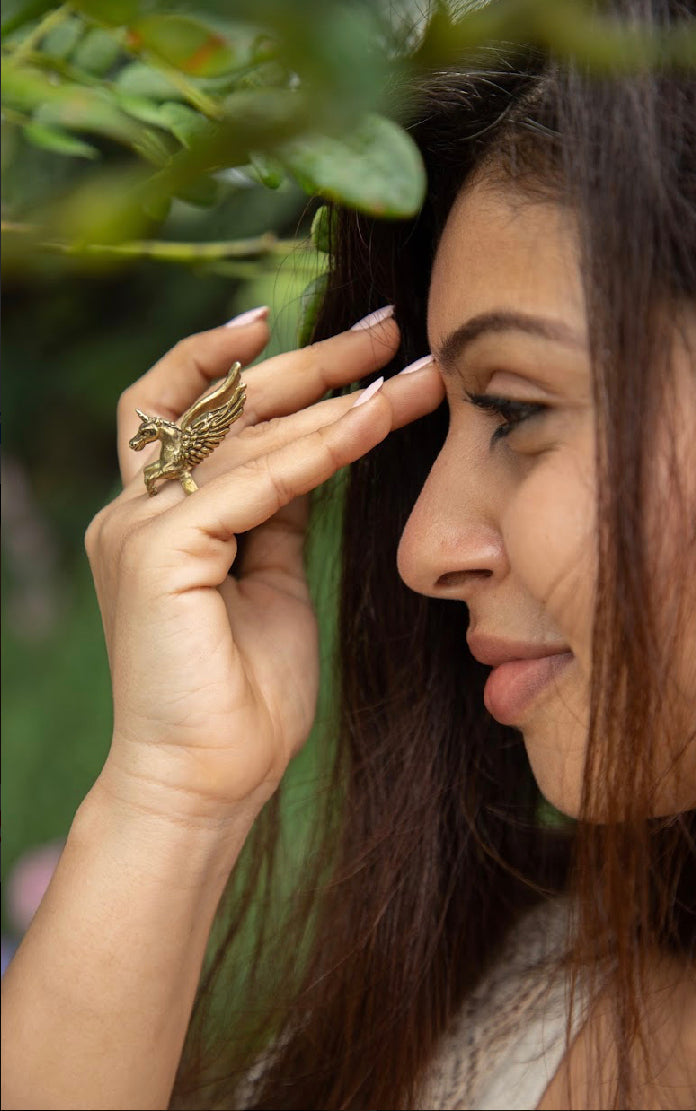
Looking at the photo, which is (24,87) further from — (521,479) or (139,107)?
(521,479)

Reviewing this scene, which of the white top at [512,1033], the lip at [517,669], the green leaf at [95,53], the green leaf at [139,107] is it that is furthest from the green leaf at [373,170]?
the white top at [512,1033]

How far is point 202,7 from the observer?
331 millimetres

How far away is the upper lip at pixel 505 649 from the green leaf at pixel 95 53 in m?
0.57

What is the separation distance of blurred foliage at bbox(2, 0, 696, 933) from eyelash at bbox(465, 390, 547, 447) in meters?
0.23

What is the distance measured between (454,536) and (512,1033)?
2.06 ft

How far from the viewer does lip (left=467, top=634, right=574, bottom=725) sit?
3.27ft

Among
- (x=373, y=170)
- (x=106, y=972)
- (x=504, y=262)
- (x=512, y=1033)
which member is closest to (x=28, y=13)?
(x=373, y=170)

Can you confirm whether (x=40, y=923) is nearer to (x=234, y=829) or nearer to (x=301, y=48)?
(x=234, y=829)

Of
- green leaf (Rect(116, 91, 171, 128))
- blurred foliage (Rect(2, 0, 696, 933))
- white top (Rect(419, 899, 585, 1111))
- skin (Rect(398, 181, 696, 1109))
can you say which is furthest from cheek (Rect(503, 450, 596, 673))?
white top (Rect(419, 899, 585, 1111))

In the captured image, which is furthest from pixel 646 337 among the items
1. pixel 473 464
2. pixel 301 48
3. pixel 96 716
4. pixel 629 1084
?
pixel 96 716

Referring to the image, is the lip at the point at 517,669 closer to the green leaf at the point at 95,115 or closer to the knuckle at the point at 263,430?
the knuckle at the point at 263,430

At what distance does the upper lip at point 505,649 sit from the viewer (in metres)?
1.00

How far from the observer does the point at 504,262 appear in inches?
36.3

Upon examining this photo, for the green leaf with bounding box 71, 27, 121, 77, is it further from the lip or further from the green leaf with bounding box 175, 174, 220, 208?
the lip
